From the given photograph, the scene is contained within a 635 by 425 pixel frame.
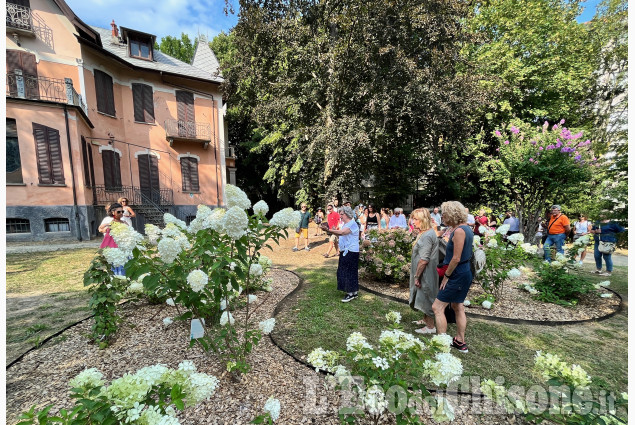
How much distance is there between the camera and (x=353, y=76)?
397 inches

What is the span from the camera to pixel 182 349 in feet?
9.08

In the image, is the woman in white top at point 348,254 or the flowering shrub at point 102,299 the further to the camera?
the woman in white top at point 348,254

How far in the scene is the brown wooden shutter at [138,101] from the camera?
1364 cm

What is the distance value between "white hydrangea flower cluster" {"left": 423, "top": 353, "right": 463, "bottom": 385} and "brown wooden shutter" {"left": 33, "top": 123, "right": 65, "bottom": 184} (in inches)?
542

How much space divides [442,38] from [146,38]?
14927mm

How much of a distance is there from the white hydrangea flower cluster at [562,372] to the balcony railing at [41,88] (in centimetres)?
1459

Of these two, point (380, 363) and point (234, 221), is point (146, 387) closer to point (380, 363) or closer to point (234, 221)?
point (234, 221)

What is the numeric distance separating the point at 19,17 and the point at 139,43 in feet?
16.3

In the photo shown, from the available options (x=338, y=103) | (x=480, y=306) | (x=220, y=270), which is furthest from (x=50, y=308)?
(x=338, y=103)

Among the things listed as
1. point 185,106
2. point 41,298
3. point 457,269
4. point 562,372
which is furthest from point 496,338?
point 185,106

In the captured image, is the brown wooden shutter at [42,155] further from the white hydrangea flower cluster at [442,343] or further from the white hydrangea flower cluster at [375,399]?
the white hydrangea flower cluster at [442,343]

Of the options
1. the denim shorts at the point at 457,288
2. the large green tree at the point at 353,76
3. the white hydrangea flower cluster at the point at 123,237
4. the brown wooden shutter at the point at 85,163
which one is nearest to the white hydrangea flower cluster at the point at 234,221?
the white hydrangea flower cluster at the point at 123,237

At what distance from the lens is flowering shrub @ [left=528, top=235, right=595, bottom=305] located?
4328 mm

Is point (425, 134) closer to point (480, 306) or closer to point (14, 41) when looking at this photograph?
point (480, 306)
